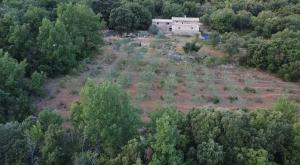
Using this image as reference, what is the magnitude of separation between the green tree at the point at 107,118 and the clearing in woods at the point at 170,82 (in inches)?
283

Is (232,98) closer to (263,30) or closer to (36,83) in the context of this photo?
A: (36,83)

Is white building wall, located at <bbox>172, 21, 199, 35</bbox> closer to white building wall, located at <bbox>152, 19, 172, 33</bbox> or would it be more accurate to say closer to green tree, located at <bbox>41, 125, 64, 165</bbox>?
white building wall, located at <bbox>152, 19, 172, 33</bbox>

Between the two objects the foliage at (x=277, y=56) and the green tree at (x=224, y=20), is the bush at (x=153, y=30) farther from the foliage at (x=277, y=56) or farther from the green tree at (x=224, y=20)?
the foliage at (x=277, y=56)

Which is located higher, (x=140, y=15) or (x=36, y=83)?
(x=140, y=15)

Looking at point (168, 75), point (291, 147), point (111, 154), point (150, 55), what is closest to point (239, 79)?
point (168, 75)

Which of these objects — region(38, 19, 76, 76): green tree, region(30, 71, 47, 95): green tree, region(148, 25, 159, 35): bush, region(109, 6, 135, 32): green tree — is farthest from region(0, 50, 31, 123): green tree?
region(148, 25, 159, 35): bush

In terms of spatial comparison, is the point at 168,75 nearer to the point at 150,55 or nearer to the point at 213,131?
the point at 150,55

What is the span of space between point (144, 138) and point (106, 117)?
82.3 inches

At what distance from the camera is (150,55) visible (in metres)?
37.4

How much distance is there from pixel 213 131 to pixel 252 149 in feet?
6.39

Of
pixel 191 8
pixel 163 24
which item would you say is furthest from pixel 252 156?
pixel 191 8

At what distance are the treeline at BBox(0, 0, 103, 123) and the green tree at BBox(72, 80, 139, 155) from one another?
683 cm

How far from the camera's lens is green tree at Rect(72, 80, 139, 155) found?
19984 mm

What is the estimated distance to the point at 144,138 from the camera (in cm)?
1955
